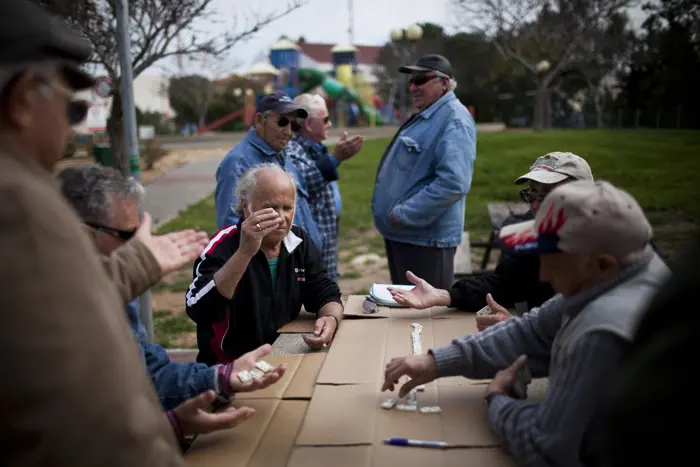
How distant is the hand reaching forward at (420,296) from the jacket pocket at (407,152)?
4.49 feet

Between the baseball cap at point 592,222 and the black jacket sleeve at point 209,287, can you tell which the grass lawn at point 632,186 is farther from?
the baseball cap at point 592,222

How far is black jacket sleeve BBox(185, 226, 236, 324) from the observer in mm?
2502

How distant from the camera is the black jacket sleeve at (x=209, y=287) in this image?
8.21 ft

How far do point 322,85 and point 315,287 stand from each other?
110 feet

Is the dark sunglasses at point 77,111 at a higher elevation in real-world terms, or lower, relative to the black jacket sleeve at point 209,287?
higher

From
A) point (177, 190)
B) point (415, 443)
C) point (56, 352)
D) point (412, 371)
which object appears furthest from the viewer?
point (177, 190)

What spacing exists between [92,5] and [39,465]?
491 centimetres

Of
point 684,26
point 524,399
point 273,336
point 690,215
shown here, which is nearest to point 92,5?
point 273,336

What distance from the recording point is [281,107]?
397 cm

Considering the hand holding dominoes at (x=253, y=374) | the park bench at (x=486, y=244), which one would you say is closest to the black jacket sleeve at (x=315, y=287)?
the hand holding dominoes at (x=253, y=374)

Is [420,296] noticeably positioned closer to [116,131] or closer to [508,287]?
[508,287]

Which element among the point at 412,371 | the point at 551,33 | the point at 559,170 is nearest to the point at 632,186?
the point at 559,170

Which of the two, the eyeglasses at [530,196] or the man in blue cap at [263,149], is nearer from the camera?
the eyeglasses at [530,196]

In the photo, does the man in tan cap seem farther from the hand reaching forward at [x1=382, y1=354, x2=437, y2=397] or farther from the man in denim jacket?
the man in denim jacket
